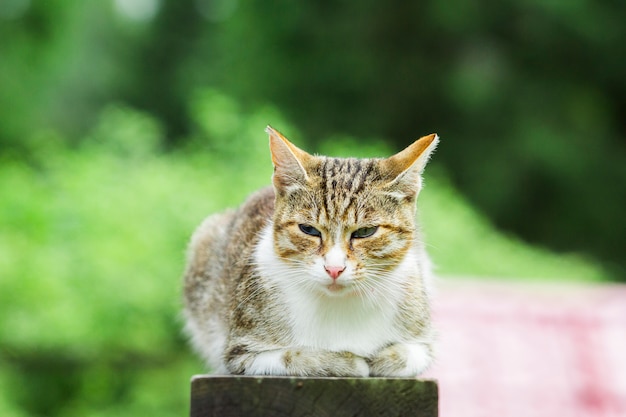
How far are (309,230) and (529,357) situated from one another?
156 inches

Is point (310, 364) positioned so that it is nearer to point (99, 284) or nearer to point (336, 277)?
point (336, 277)

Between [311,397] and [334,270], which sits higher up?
[334,270]

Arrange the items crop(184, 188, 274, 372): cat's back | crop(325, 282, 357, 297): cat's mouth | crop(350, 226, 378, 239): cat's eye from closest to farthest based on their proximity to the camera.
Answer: crop(325, 282, 357, 297): cat's mouth → crop(350, 226, 378, 239): cat's eye → crop(184, 188, 274, 372): cat's back

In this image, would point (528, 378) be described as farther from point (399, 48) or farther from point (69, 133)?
point (69, 133)

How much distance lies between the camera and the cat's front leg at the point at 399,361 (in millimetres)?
2732

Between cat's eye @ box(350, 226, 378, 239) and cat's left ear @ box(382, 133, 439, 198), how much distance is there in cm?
13

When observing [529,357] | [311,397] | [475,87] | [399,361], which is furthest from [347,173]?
[475,87]

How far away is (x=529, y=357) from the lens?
643 centimetres

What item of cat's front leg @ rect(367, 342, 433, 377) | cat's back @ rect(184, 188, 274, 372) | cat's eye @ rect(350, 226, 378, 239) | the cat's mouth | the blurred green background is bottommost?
cat's front leg @ rect(367, 342, 433, 377)

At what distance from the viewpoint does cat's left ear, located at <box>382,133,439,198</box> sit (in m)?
2.81

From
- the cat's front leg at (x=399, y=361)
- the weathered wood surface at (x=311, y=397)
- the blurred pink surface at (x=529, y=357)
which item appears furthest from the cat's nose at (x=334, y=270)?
the blurred pink surface at (x=529, y=357)

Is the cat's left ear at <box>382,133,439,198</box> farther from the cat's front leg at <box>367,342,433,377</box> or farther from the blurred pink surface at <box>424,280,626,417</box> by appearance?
the blurred pink surface at <box>424,280,626,417</box>

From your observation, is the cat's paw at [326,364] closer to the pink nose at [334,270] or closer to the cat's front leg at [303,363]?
the cat's front leg at [303,363]

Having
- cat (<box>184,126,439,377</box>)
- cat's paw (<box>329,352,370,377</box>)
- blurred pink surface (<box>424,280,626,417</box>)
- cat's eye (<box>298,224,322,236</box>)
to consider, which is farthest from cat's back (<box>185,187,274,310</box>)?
blurred pink surface (<box>424,280,626,417</box>)
